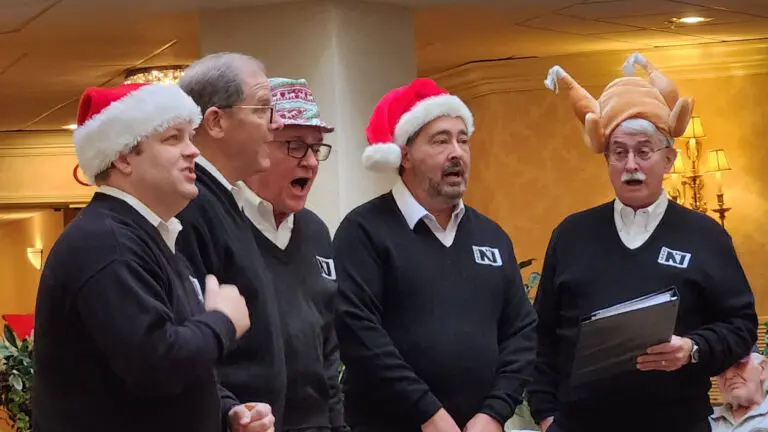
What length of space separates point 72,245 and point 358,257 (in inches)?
41.0

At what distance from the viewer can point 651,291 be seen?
295 cm

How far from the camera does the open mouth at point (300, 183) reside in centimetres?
276

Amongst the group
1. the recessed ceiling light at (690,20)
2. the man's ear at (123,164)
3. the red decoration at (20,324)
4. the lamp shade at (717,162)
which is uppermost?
the recessed ceiling light at (690,20)

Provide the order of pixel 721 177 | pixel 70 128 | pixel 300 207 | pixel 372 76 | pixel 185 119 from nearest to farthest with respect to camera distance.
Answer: pixel 185 119, pixel 300 207, pixel 372 76, pixel 721 177, pixel 70 128

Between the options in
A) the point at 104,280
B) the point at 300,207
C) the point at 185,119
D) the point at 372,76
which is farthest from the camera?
the point at 372,76

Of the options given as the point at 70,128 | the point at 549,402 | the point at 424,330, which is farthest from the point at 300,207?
the point at 70,128

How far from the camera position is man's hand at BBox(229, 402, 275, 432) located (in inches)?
86.8

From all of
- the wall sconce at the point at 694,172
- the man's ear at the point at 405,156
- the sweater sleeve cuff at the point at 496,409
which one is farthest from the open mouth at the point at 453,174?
the wall sconce at the point at 694,172

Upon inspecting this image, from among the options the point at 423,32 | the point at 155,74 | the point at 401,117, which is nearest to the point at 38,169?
the point at 155,74

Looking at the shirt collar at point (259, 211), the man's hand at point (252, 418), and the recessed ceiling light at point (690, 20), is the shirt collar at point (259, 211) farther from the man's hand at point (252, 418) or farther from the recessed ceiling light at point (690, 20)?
the recessed ceiling light at point (690, 20)

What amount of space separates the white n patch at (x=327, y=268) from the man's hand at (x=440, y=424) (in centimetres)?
38

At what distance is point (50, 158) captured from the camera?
380 inches

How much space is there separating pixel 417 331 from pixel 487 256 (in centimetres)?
27

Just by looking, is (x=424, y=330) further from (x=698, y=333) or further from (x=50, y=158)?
(x=50, y=158)
